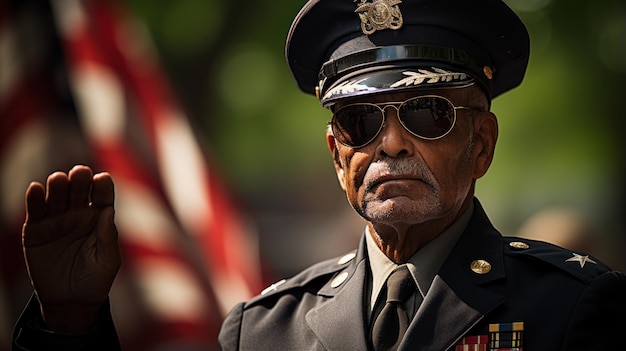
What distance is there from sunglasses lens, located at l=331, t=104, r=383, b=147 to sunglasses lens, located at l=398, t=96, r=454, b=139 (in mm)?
69

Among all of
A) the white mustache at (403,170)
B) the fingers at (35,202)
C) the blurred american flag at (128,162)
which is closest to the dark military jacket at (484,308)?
the white mustache at (403,170)

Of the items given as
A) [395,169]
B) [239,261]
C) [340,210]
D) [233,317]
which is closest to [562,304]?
[395,169]

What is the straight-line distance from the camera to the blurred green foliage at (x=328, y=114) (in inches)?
172

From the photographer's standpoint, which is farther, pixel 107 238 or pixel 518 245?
pixel 518 245

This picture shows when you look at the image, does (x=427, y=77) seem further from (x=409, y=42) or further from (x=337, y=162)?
(x=337, y=162)

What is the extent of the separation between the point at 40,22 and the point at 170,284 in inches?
64.8

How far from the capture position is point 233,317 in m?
2.67

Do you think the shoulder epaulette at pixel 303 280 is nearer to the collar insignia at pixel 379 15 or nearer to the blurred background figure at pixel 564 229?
the collar insignia at pixel 379 15

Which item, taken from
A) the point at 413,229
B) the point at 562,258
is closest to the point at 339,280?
the point at 413,229

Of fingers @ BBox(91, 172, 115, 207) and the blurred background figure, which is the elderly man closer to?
fingers @ BBox(91, 172, 115, 207)

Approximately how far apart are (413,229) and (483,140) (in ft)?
1.05

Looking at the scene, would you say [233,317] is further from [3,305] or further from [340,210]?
[3,305]

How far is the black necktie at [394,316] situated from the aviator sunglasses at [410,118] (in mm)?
365

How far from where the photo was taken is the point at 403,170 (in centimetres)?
229
